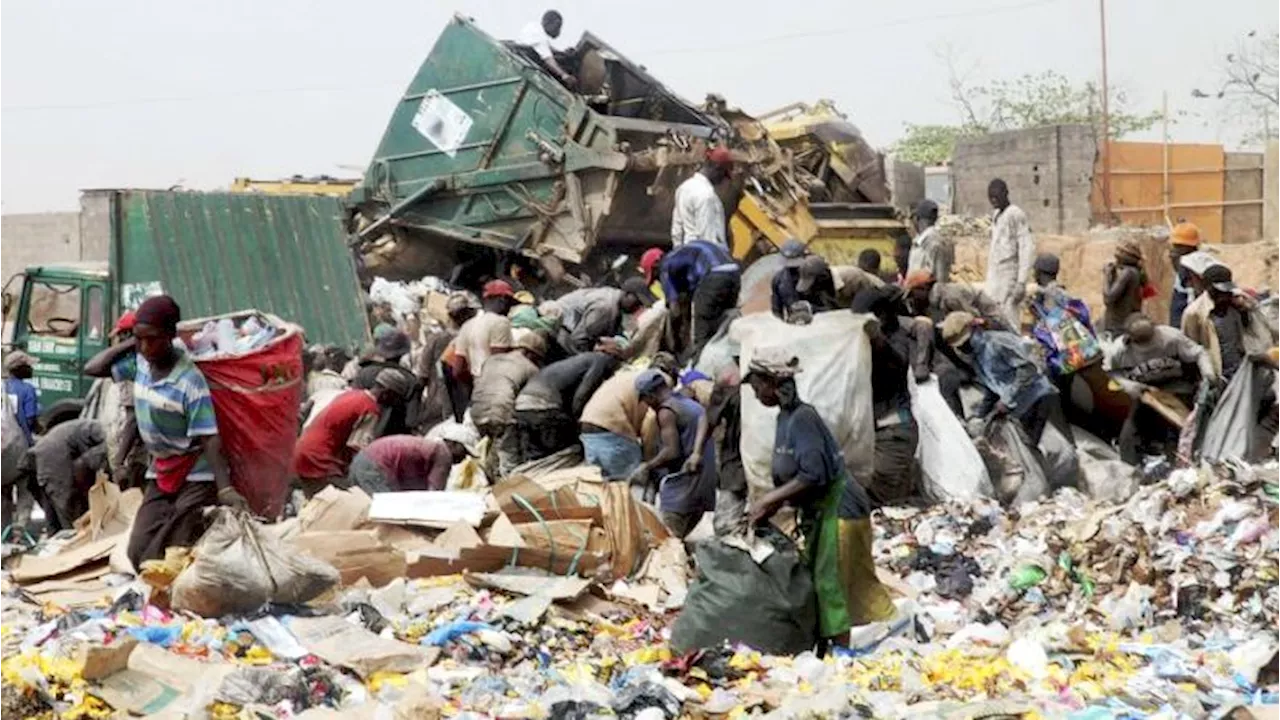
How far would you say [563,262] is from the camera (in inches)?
526

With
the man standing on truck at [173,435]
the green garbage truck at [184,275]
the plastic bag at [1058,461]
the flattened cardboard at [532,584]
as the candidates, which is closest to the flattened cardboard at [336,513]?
the flattened cardboard at [532,584]

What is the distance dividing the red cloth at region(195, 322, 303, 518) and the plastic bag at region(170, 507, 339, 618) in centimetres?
63

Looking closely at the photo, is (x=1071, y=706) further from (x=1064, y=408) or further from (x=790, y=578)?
(x=1064, y=408)

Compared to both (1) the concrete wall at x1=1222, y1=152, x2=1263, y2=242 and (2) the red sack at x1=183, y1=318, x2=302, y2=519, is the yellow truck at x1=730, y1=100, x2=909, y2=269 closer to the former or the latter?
(2) the red sack at x1=183, y1=318, x2=302, y2=519

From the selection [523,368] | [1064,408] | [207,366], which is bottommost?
[1064,408]

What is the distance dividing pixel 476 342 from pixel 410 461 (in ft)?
6.88

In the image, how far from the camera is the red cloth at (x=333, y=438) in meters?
7.91

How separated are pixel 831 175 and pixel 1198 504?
25.0 feet

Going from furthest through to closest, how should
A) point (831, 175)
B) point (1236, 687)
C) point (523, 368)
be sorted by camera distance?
point (831, 175), point (523, 368), point (1236, 687)

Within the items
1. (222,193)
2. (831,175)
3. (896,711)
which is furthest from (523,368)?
(831,175)

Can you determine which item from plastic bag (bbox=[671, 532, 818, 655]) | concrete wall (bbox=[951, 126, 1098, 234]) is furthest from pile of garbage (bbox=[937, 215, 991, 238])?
plastic bag (bbox=[671, 532, 818, 655])

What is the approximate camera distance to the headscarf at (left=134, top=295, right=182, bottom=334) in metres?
5.81

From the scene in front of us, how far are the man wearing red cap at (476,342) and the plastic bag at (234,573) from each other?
3660 millimetres

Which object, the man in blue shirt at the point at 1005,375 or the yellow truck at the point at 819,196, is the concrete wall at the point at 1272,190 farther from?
the man in blue shirt at the point at 1005,375
